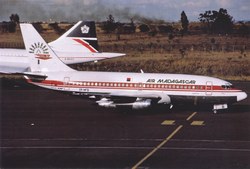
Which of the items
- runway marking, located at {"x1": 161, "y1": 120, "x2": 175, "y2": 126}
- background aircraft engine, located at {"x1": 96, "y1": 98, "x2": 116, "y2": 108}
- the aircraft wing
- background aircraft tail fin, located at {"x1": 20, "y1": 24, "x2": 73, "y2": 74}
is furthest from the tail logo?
runway marking, located at {"x1": 161, "y1": 120, "x2": 175, "y2": 126}

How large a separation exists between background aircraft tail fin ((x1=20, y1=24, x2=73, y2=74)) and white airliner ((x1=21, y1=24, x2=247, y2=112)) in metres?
0.66

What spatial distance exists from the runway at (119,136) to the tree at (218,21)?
96494 millimetres

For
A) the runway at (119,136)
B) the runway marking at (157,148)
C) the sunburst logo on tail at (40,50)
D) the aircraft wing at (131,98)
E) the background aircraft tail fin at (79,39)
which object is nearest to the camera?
the runway marking at (157,148)

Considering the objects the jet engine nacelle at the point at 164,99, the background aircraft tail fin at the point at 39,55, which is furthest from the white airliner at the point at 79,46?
the jet engine nacelle at the point at 164,99

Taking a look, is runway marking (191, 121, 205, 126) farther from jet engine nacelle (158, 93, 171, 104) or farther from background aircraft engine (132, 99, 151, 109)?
jet engine nacelle (158, 93, 171, 104)

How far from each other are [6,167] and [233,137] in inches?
601

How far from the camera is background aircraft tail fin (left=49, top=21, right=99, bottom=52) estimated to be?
235ft

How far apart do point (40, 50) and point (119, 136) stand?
16.3 m

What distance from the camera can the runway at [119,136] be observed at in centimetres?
2739

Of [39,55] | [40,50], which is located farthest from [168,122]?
[40,50]

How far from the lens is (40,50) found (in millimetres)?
47719

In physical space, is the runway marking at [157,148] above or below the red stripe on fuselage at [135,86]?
below

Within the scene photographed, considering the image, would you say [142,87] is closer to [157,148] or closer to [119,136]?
[119,136]

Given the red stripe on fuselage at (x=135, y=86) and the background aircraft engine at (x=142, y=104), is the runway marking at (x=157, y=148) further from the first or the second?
the red stripe on fuselage at (x=135, y=86)
